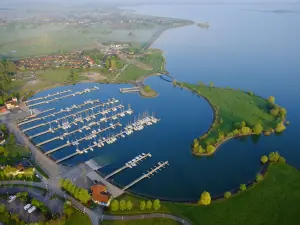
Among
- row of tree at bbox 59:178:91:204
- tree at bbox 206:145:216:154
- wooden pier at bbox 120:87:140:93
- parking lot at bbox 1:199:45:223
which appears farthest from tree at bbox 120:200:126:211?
wooden pier at bbox 120:87:140:93

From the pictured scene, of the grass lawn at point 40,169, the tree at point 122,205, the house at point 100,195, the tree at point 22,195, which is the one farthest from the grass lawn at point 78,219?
the grass lawn at point 40,169

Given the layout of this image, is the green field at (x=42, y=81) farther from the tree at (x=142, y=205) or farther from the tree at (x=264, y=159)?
the tree at (x=264, y=159)

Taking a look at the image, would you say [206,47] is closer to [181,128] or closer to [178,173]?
[181,128]

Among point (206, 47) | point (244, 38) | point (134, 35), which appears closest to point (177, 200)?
point (206, 47)

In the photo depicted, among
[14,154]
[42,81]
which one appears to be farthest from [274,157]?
[42,81]

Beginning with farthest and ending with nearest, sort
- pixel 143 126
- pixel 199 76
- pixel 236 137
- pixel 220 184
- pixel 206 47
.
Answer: pixel 206 47, pixel 199 76, pixel 143 126, pixel 236 137, pixel 220 184
